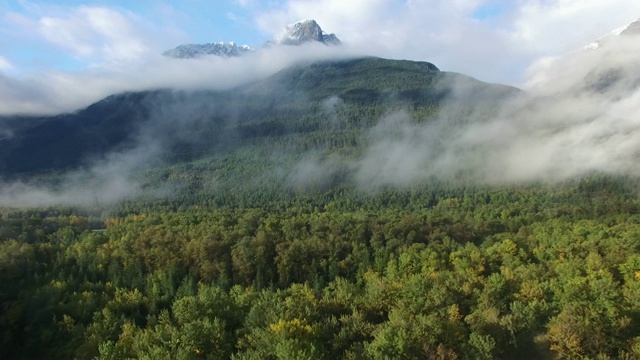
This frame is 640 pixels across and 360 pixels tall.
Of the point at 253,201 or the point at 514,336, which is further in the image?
the point at 253,201

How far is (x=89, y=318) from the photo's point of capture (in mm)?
48219

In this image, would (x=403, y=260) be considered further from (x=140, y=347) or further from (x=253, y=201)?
(x=253, y=201)

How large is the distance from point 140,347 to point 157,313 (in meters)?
16.7

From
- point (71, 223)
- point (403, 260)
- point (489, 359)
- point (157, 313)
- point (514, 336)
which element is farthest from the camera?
point (71, 223)

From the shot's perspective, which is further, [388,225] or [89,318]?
[388,225]

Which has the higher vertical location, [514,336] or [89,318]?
[514,336]

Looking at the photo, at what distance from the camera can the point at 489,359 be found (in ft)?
98.4

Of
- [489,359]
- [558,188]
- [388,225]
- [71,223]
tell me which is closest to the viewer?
[489,359]

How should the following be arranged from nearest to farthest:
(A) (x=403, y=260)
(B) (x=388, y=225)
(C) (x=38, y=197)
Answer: (A) (x=403, y=260)
(B) (x=388, y=225)
(C) (x=38, y=197)

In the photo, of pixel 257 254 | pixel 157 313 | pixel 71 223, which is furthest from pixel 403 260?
pixel 71 223

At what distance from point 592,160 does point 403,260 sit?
A: 164951mm

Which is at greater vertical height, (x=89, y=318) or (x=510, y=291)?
(x=510, y=291)

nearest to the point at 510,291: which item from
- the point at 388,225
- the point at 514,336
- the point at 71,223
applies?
the point at 514,336

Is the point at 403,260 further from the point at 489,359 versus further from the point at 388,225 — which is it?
the point at 489,359
